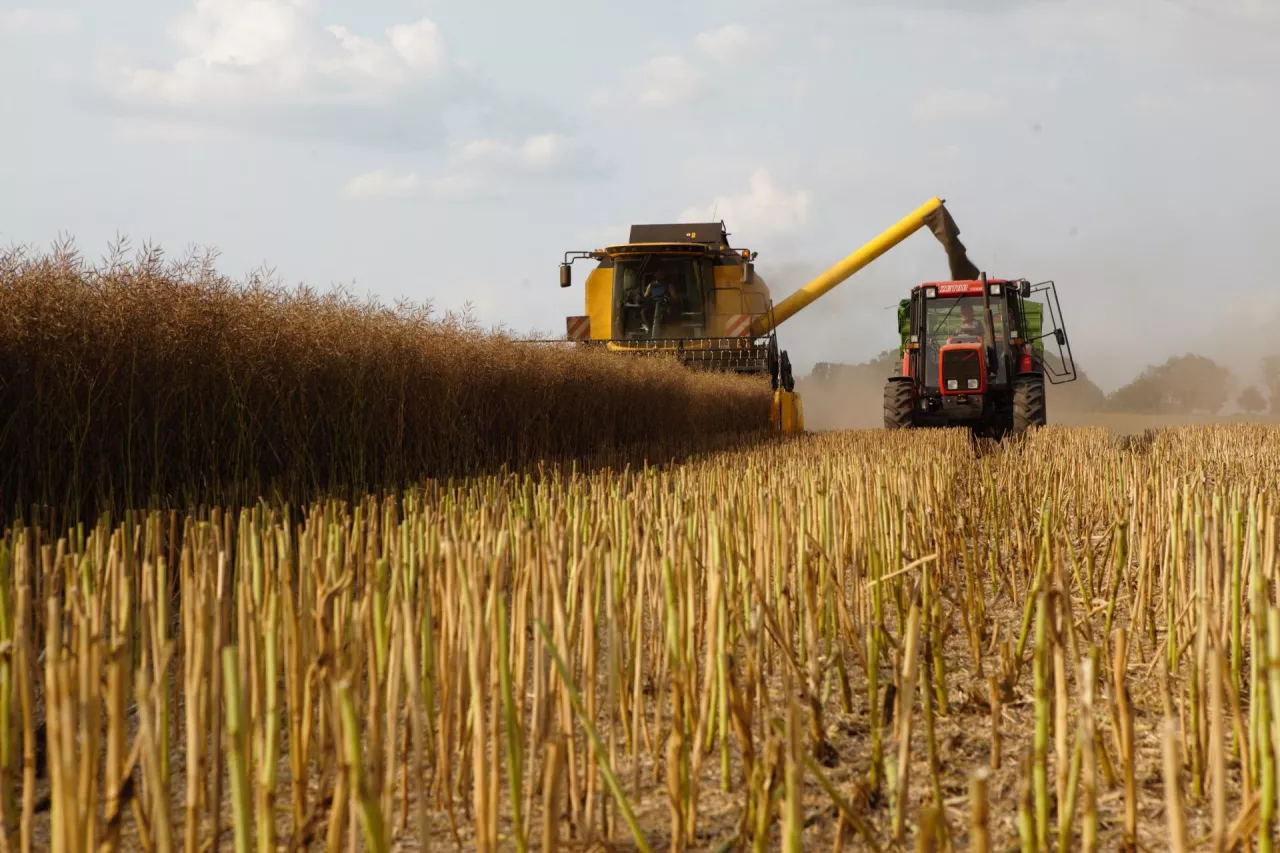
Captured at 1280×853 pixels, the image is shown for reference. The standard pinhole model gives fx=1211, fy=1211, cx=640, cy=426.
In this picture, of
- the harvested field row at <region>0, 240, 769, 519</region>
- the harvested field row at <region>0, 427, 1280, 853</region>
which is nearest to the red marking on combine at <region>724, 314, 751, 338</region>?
the harvested field row at <region>0, 240, 769, 519</region>

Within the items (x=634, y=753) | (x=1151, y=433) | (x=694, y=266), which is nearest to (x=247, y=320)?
(x=634, y=753)

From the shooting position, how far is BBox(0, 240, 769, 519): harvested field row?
4969 millimetres

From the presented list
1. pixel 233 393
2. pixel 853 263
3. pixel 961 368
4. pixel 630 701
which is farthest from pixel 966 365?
pixel 630 701

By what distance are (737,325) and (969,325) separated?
2.74 metres

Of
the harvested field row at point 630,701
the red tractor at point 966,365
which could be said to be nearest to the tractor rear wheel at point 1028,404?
the red tractor at point 966,365

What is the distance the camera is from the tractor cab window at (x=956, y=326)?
12.4 m

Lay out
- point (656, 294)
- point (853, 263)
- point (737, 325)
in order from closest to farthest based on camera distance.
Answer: point (656, 294)
point (737, 325)
point (853, 263)

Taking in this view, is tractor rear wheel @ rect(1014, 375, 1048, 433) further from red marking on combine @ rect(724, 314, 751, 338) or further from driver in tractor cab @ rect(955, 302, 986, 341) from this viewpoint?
red marking on combine @ rect(724, 314, 751, 338)

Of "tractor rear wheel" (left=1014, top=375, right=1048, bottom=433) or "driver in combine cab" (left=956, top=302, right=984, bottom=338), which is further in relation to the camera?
"driver in combine cab" (left=956, top=302, right=984, bottom=338)

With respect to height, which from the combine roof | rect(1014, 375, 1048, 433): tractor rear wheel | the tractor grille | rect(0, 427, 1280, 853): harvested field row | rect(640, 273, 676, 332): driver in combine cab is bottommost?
rect(0, 427, 1280, 853): harvested field row

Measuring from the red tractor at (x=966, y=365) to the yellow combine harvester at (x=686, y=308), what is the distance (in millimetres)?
1746

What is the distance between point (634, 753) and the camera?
238 cm

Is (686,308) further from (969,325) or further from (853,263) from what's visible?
(853,263)

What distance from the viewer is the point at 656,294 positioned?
1362cm
